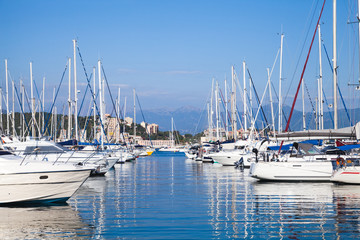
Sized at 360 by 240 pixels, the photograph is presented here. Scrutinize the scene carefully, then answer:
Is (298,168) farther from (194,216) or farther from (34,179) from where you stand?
(34,179)

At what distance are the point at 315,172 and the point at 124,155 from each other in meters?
36.0

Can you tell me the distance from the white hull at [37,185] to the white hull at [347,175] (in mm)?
13789

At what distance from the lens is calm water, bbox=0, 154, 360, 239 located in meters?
13.6

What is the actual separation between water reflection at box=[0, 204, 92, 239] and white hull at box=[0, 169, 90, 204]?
1.33 feet

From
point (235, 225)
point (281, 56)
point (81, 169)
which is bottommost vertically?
point (235, 225)

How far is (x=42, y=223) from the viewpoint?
15062 mm

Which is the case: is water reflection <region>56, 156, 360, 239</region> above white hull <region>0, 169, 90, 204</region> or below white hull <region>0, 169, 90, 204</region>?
below

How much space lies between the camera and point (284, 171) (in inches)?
1125

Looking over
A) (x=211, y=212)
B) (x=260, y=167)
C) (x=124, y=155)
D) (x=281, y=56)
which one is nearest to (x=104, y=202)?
(x=211, y=212)

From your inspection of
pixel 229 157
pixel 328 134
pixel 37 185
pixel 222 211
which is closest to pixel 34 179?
pixel 37 185

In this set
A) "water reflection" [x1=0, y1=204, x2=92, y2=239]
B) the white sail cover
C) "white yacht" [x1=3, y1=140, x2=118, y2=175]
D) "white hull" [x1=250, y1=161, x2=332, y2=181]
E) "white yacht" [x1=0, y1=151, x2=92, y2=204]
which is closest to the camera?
"water reflection" [x1=0, y1=204, x2=92, y2=239]

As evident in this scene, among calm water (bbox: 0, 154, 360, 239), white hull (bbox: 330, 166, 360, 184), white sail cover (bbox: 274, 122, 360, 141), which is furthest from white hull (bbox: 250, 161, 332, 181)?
calm water (bbox: 0, 154, 360, 239)

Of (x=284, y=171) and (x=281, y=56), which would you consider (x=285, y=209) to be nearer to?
(x=284, y=171)

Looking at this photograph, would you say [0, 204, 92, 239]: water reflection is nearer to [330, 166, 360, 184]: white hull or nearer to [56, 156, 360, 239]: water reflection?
[56, 156, 360, 239]: water reflection
